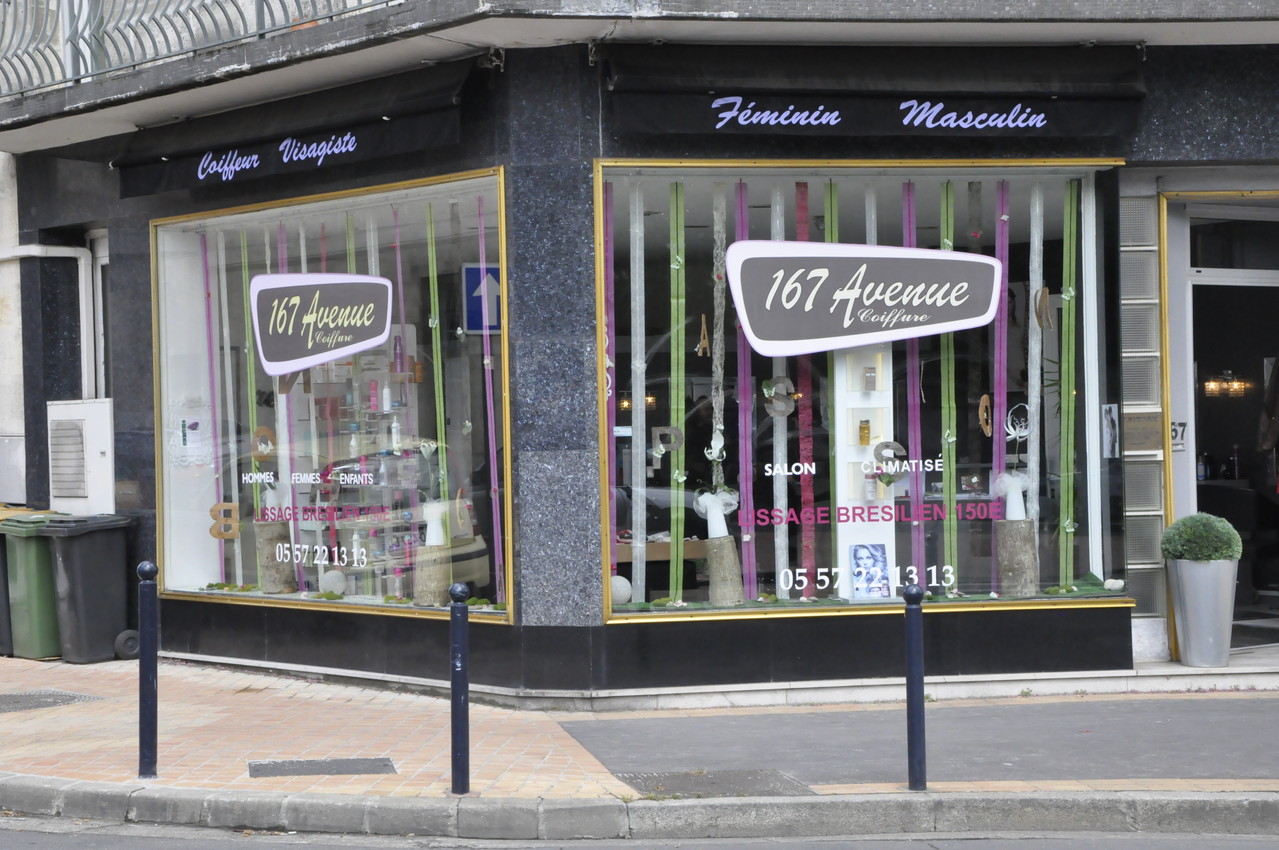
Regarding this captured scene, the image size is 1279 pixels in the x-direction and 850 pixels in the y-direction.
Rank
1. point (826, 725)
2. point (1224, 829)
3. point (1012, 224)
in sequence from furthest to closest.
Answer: point (1012, 224)
point (826, 725)
point (1224, 829)

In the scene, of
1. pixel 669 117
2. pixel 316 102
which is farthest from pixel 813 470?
pixel 316 102

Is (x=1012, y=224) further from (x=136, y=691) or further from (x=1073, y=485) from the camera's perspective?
(x=136, y=691)

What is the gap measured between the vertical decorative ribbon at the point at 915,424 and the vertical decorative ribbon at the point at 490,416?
2.86 metres

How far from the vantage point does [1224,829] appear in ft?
20.6

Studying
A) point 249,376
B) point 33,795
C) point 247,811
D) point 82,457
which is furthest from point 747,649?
point 82,457

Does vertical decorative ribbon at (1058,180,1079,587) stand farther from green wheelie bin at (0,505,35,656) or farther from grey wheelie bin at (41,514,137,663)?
green wheelie bin at (0,505,35,656)

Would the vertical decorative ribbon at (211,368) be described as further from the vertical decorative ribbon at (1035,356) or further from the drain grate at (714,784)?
the vertical decorative ribbon at (1035,356)

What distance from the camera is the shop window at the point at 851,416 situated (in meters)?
9.12

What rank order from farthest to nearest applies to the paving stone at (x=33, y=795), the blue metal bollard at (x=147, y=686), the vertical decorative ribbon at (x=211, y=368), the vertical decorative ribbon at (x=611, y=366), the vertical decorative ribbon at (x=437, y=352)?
the vertical decorative ribbon at (x=211, y=368), the vertical decorative ribbon at (x=437, y=352), the vertical decorative ribbon at (x=611, y=366), the blue metal bollard at (x=147, y=686), the paving stone at (x=33, y=795)

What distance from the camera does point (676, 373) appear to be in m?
9.18

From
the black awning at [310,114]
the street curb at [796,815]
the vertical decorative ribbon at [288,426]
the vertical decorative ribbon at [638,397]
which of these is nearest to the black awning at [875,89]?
the vertical decorative ribbon at [638,397]

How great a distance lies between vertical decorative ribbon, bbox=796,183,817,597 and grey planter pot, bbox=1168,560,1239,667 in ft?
8.37

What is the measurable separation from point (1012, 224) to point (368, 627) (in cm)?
541

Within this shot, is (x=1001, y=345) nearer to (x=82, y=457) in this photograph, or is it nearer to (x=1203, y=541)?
(x=1203, y=541)
